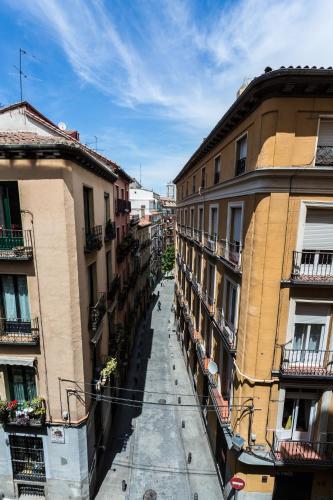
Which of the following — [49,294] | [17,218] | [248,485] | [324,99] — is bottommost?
[248,485]

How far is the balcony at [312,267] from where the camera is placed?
10250 millimetres

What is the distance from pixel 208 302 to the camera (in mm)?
17688

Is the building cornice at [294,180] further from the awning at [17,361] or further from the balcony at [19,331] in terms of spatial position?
the awning at [17,361]

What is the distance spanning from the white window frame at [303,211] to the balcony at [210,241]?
6253 millimetres

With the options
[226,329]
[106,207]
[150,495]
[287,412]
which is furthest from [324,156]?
[150,495]

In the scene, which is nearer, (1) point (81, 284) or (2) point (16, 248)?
(2) point (16, 248)

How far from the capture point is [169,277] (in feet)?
220

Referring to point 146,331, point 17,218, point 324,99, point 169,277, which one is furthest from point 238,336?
point 169,277

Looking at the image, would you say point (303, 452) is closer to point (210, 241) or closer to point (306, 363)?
point (306, 363)

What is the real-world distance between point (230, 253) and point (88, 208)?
7817 mm

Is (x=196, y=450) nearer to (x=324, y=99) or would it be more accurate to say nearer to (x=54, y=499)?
(x=54, y=499)

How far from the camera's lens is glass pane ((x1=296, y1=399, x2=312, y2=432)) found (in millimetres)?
11836

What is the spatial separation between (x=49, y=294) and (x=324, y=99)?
1313 cm

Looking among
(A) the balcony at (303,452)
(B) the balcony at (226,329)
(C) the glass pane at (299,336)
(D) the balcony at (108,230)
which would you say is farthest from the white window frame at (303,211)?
(D) the balcony at (108,230)
